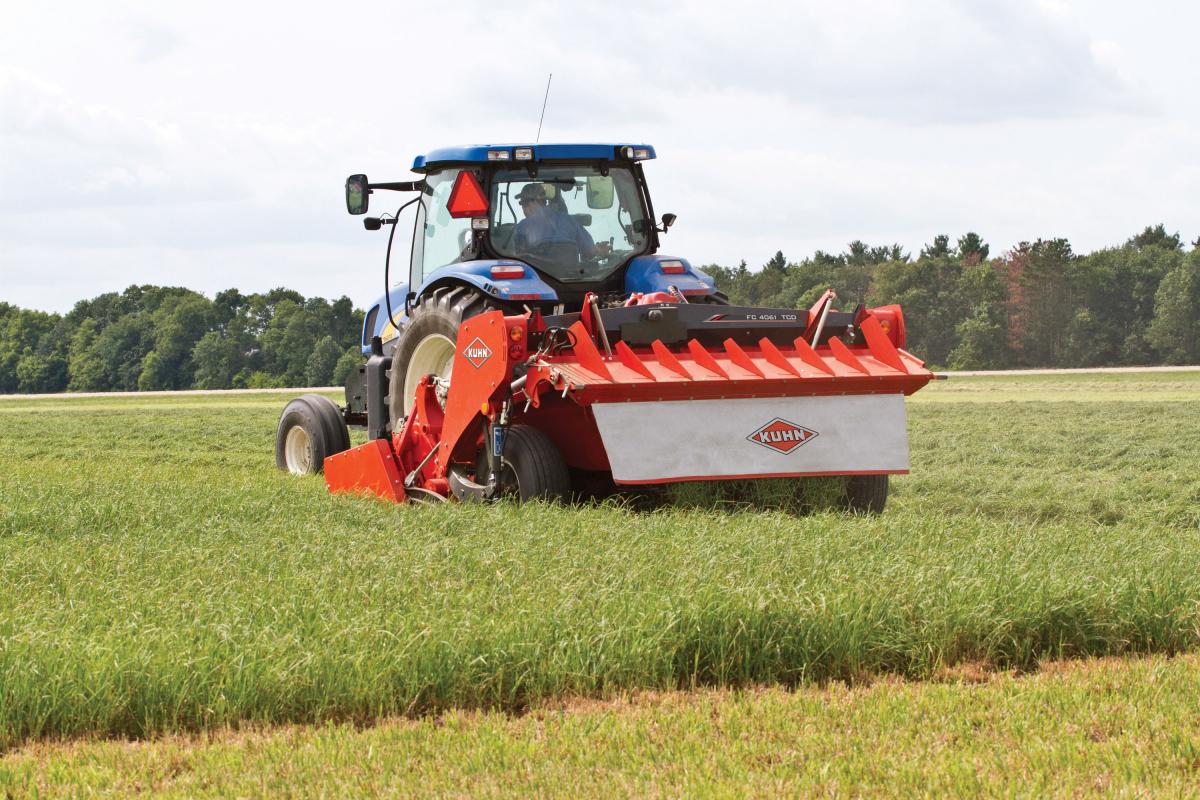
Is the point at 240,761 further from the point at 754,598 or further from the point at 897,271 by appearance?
the point at 897,271

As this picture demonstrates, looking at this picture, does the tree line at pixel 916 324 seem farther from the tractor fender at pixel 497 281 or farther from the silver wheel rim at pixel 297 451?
the tractor fender at pixel 497 281

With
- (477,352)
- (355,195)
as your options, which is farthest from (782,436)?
(355,195)

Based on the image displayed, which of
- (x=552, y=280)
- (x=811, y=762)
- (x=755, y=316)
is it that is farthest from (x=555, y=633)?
(x=552, y=280)

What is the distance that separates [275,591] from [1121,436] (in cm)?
1133

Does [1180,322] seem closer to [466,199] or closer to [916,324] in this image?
[916,324]

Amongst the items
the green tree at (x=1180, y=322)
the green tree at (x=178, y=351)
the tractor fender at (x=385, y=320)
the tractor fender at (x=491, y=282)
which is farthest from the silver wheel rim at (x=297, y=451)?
the green tree at (x=1180, y=322)

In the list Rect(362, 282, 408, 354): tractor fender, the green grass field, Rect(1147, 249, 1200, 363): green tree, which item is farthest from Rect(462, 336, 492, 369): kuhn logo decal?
Rect(1147, 249, 1200, 363): green tree

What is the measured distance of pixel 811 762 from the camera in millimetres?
3824

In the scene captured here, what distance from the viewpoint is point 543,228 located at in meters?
9.45

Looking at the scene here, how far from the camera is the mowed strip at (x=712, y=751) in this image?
3686mm

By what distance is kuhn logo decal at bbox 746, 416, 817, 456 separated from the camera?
25.5 feet

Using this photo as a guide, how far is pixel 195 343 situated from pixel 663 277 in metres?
51.4

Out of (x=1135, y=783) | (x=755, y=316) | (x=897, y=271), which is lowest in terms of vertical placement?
(x=1135, y=783)

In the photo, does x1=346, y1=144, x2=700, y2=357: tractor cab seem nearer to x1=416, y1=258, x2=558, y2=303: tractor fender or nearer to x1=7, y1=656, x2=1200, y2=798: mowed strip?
x1=416, y1=258, x2=558, y2=303: tractor fender
